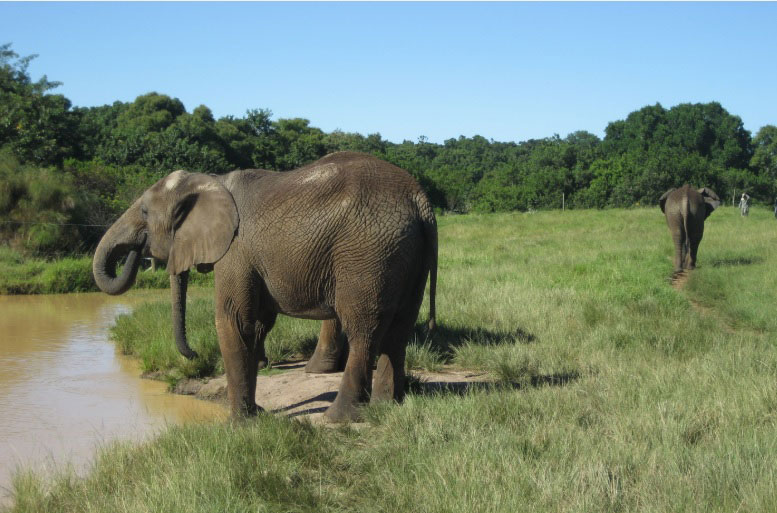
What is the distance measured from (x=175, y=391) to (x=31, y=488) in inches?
152

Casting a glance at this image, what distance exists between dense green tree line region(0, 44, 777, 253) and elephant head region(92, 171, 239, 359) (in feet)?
49.0

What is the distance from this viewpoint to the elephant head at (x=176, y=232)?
643 cm

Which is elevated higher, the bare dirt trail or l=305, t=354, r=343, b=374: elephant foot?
the bare dirt trail

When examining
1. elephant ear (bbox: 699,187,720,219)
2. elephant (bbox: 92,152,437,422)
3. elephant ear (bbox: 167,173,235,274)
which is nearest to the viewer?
elephant (bbox: 92,152,437,422)

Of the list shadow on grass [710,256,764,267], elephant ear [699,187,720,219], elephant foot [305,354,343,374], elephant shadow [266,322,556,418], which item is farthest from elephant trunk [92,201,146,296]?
elephant ear [699,187,720,219]

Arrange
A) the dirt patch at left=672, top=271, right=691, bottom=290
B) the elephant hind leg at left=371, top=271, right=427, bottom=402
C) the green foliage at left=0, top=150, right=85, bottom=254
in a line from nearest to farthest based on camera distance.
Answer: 1. the elephant hind leg at left=371, top=271, right=427, bottom=402
2. the dirt patch at left=672, top=271, right=691, bottom=290
3. the green foliage at left=0, top=150, right=85, bottom=254

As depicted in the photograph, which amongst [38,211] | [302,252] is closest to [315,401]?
[302,252]

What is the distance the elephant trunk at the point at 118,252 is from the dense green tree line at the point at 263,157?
1490cm

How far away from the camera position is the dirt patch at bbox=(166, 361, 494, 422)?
7.24 metres

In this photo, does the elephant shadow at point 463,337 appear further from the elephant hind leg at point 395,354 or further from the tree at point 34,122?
the tree at point 34,122

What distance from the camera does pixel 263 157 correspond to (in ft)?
145

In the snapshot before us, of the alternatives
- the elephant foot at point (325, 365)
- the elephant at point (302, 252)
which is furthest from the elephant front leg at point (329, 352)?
the elephant at point (302, 252)

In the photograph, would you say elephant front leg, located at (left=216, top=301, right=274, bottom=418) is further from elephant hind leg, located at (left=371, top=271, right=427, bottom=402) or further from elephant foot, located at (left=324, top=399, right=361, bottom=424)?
elephant hind leg, located at (left=371, top=271, right=427, bottom=402)

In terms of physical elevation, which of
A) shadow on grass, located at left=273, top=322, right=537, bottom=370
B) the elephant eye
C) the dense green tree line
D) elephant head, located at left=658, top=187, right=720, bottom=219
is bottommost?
shadow on grass, located at left=273, top=322, right=537, bottom=370
